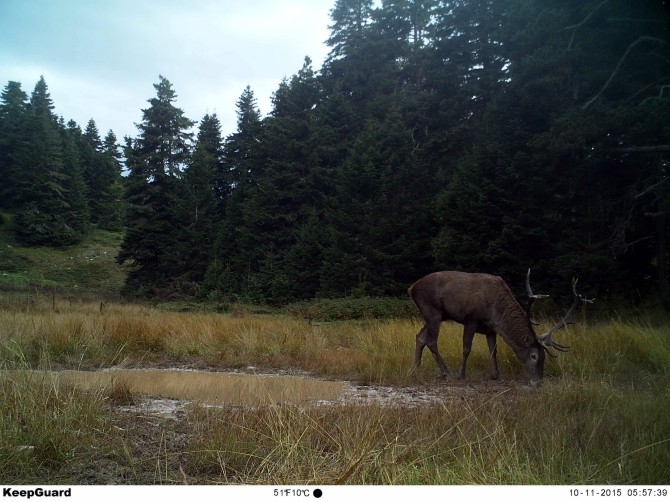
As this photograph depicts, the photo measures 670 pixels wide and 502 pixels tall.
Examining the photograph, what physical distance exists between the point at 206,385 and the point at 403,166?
18075mm

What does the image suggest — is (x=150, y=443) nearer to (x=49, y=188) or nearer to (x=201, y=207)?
(x=49, y=188)

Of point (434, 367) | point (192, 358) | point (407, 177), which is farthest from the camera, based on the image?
point (407, 177)

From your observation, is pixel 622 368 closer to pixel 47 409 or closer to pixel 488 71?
pixel 47 409

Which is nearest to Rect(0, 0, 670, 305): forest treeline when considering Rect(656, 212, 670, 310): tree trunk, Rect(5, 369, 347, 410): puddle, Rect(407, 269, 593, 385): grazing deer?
Rect(656, 212, 670, 310): tree trunk

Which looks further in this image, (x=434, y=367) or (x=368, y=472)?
(x=434, y=367)

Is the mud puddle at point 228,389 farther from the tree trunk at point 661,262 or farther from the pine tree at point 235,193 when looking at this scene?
the pine tree at point 235,193

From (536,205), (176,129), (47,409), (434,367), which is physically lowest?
(434,367)

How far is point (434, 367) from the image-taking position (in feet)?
28.0

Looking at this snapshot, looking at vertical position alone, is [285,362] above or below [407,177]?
below

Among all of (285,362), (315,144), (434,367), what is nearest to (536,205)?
(434,367)

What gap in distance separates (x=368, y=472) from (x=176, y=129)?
25694 millimetres

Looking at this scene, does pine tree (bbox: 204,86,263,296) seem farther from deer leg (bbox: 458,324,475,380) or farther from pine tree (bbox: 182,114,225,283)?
deer leg (bbox: 458,324,475,380)

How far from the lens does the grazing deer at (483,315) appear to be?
24.5ft

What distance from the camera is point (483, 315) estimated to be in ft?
25.7
